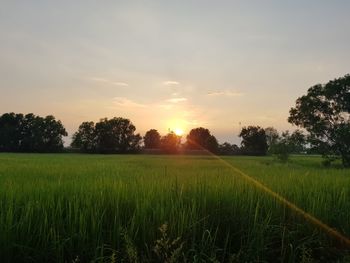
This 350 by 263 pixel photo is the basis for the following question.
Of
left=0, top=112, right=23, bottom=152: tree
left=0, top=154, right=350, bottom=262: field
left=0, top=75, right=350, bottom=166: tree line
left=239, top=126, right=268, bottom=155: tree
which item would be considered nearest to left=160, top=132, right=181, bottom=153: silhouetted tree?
left=0, top=75, right=350, bottom=166: tree line

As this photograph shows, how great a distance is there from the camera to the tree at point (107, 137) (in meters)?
98.4

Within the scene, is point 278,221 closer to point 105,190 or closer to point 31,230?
point 105,190

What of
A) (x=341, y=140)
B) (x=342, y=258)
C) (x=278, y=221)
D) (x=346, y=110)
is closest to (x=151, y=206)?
(x=278, y=221)

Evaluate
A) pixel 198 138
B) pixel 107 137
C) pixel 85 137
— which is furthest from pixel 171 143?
pixel 85 137

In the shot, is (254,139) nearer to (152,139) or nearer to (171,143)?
(171,143)

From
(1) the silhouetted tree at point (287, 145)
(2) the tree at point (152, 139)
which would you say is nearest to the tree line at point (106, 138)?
(2) the tree at point (152, 139)

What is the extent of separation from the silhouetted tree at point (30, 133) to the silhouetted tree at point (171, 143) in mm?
23010

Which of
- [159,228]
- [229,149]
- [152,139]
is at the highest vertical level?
[152,139]

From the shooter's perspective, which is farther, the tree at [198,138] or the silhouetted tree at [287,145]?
the tree at [198,138]

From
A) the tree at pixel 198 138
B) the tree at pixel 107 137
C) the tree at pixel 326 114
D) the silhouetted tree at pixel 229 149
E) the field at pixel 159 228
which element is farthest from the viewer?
the tree at pixel 198 138

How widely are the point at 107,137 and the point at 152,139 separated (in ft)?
70.7

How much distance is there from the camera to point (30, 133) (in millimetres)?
97188

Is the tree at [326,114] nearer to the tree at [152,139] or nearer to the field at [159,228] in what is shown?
the field at [159,228]

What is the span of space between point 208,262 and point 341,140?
35.2 m
